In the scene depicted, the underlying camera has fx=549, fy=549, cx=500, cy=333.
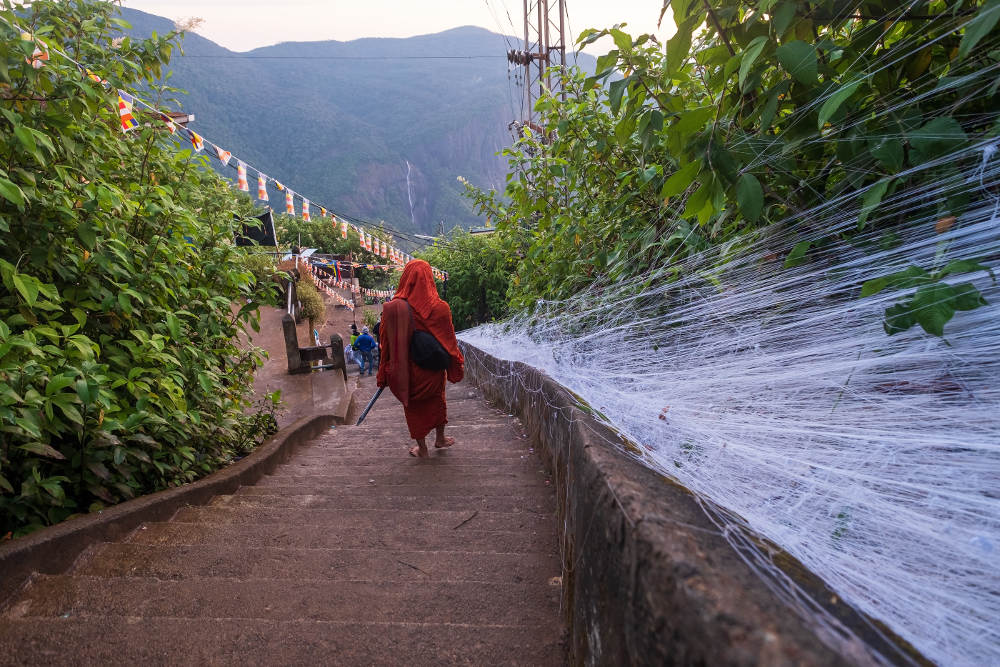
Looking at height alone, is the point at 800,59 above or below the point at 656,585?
above

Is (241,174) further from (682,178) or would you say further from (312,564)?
(682,178)

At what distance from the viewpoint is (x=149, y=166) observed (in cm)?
305

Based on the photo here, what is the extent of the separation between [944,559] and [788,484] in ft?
0.95

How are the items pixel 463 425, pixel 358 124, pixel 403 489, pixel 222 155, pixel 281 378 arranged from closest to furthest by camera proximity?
pixel 403 489
pixel 463 425
pixel 222 155
pixel 281 378
pixel 358 124

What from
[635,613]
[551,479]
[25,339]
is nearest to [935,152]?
[635,613]

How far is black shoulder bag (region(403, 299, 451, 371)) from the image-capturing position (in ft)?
13.6

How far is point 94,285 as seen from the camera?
2441 mm

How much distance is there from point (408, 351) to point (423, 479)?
41.7 inches

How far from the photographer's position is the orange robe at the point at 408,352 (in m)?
4.18

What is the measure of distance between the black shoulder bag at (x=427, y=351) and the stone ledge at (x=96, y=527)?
133 cm

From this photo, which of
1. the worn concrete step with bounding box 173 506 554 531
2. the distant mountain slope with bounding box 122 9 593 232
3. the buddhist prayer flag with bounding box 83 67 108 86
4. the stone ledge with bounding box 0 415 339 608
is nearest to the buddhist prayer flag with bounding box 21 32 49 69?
the buddhist prayer flag with bounding box 83 67 108 86

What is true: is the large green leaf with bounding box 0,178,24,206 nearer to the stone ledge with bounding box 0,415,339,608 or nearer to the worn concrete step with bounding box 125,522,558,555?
the stone ledge with bounding box 0,415,339,608

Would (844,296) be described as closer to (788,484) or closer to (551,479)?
(788,484)

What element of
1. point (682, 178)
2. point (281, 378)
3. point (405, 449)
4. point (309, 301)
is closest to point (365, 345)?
point (309, 301)
